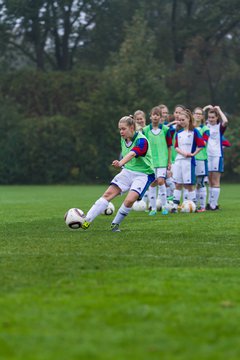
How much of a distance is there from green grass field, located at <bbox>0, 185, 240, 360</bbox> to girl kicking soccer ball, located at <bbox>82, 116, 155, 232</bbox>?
2.09 feet

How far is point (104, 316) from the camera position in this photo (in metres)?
5.59

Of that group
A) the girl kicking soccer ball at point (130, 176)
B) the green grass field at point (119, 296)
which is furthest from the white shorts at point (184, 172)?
the green grass field at point (119, 296)

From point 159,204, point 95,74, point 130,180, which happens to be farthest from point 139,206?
point 95,74

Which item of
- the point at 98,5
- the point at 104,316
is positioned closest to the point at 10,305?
the point at 104,316

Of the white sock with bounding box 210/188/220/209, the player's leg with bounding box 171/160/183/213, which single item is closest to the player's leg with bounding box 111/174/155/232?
the player's leg with bounding box 171/160/183/213

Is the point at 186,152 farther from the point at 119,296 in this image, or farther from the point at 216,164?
the point at 119,296

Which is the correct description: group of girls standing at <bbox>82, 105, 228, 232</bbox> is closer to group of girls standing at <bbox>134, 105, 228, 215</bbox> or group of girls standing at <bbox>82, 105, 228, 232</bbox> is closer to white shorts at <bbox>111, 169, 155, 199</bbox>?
group of girls standing at <bbox>134, 105, 228, 215</bbox>

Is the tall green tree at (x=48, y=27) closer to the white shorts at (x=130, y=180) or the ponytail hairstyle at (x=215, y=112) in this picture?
the ponytail hairstyle at (x=215, y=112)

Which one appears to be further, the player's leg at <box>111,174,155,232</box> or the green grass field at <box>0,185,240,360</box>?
the player's leg at <box>111,174,155,232</box>

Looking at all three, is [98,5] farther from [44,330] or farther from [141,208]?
[44,330]

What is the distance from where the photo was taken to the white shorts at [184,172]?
17.2 m

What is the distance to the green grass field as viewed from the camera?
15.9ft

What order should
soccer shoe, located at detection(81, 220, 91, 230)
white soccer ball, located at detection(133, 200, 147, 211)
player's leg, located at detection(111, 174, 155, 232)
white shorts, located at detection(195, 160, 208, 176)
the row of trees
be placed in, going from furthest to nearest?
the row of trees < white shorts, located at detection(195, 160, 208, 176) < white soccer ball, located at detection(133, 200, 147, 211) < player's leg, located at detection(111, 174, 155, 232) < soccer shoe, located at detection(81, 220, 91, 230)

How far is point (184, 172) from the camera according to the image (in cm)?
1728
